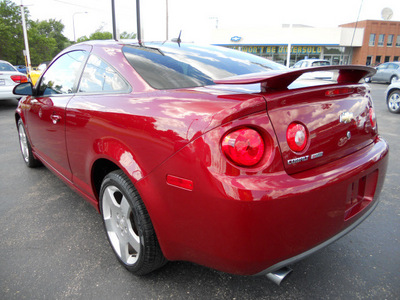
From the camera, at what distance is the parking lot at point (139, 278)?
181 centimetres

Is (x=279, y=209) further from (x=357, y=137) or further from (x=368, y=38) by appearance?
(x=368, y=38)

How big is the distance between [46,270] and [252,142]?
5.60 feet

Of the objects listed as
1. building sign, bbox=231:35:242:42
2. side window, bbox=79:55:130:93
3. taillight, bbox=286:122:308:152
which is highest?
building sign, bbox=231:35:242:42

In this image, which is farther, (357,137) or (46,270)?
(46,270)

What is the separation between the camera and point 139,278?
1940 mm

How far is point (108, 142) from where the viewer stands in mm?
1886

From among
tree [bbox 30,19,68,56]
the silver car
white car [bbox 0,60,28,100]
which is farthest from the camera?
tree [bbox 30,19,68,56]

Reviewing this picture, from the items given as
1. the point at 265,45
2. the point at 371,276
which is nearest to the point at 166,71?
the point at 371,276

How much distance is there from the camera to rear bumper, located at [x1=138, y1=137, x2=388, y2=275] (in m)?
1.28

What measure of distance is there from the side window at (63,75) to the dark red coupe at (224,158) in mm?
442

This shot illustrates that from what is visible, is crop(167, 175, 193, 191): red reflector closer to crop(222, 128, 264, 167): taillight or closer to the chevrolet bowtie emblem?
crop(222, 128, 264, 167): taillight

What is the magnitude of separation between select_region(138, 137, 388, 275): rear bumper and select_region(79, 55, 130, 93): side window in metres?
0.78

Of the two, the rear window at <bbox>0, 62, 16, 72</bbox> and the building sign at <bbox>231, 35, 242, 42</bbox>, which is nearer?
the rear window at <bbox>0, 62, 16, 72</bbox>

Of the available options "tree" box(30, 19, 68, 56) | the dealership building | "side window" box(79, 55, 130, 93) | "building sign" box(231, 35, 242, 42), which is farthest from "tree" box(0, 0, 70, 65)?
"side window" box(79, 55, 130, 93)
